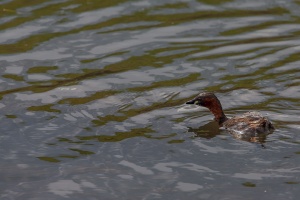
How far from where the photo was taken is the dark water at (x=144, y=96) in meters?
10.8

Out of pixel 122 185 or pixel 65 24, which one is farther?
pixel 65 24

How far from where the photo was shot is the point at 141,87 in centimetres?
1380

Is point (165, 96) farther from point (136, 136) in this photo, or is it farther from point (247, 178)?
point (247, 178)

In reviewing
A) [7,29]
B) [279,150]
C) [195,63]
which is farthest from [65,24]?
[279,150]

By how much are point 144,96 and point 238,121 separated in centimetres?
179

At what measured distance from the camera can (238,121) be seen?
1220 centimetres

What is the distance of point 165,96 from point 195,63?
5.00 feet

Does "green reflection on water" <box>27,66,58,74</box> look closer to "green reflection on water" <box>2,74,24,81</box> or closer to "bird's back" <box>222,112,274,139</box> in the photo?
"green reflection on water" <box>2,74,24,81</box>

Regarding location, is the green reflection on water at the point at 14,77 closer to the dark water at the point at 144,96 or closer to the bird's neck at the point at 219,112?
the dark water at the point at 144,96

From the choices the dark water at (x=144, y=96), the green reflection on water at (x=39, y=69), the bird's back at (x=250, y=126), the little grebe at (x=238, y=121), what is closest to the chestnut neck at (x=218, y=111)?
the little grebe at (x=238, y=121)

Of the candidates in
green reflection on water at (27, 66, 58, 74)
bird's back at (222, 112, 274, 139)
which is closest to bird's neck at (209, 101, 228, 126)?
bird's back at (222, 112, 274, 139)

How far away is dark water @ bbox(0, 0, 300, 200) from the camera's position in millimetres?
10781

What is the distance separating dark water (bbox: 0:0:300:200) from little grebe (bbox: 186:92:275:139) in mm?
172

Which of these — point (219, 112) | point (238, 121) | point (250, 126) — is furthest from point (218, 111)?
point (250, 126)
